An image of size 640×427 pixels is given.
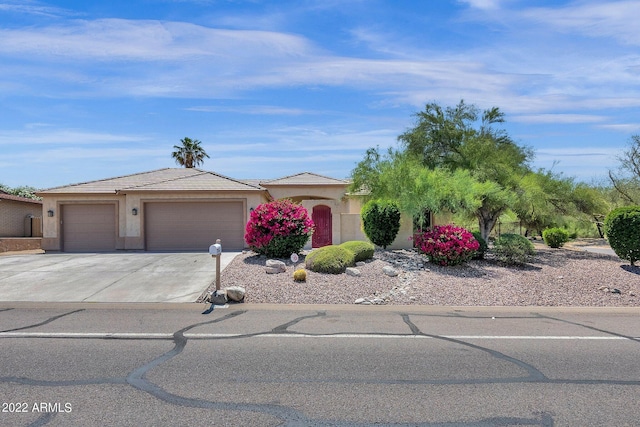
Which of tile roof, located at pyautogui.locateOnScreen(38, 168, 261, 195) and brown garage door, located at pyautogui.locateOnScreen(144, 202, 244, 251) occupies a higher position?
tile roof, located at pyautogui.locateOnScreen(38, 168, 261, 195)

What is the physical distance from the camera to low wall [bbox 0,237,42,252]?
2164cm

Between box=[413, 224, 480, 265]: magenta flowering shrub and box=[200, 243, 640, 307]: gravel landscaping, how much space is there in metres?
0.27

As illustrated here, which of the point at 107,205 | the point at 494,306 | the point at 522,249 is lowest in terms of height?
the point at 494,306

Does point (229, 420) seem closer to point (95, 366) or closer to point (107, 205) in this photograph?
point (95, 366)

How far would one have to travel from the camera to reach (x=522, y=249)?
1510 centimetres

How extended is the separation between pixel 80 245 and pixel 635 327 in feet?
70.0

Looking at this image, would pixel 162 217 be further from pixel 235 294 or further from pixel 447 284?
pixel 447 284

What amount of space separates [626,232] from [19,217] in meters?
29.8

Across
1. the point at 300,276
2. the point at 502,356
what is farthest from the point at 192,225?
the point at 502,356

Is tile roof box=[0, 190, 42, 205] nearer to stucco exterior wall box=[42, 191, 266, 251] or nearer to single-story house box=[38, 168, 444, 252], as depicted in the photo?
single-story house box=[38, 168, 444, 252]

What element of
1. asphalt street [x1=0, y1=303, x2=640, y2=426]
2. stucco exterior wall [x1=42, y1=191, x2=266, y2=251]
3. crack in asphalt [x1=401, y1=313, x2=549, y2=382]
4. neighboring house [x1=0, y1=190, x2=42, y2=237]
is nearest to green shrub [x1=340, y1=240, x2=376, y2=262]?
asphalt street [x1=0, y1=303, x2=640, y2=426]

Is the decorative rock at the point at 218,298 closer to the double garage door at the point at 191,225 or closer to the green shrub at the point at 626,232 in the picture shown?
the double garage door at the point at 191,225

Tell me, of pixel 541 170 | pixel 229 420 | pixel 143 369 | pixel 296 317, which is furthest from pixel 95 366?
pixel 541 170

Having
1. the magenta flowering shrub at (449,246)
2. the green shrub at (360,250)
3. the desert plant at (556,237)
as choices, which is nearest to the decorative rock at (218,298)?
the green shrub at (360,250)
